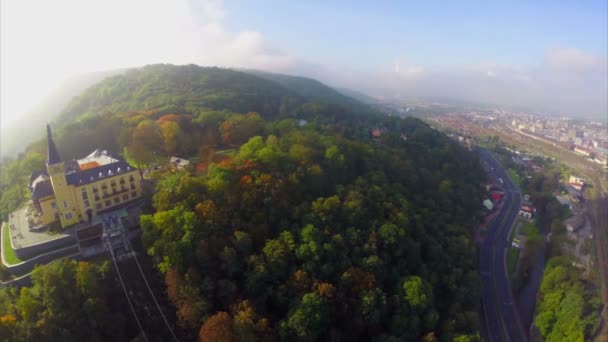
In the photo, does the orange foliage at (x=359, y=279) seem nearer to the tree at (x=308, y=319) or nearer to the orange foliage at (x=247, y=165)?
the tree at (x=308, y=319)

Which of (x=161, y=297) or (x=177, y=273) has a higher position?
(x=177, y=273)

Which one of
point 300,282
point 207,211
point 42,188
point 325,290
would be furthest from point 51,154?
point 325,290

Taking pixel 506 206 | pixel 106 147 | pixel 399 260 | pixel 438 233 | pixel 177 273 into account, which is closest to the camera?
pixel 177 273

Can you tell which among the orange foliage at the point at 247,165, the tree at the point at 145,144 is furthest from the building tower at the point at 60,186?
the orange foliage at the point at 247,165

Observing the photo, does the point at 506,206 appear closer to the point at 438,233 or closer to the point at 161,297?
the point at 438,233

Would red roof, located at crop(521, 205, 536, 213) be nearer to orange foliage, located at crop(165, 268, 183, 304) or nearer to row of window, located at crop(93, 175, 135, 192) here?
orange foliage, located at crop(165, 268, 183, 304)

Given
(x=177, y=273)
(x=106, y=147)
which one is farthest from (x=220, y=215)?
(x=106, y=147)

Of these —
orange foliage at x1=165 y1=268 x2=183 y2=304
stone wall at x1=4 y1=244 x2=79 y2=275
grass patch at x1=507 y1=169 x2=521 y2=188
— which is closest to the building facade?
stone wall at x1=4 y1=244 x2=79 y2=275
